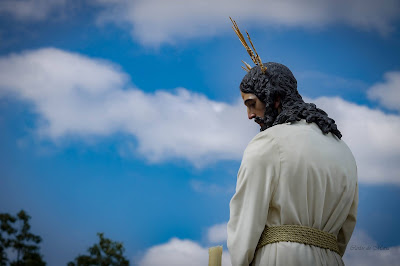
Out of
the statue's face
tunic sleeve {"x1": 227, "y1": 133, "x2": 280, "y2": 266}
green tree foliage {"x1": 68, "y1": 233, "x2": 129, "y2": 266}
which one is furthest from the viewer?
green tree foliage {"x1": 68, "y1": 233, "x2": 129, "y2": 266}

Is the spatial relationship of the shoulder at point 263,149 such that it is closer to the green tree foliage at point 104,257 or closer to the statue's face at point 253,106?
the statue's face at point 253,106

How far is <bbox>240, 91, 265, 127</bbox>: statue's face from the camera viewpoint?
302 cm

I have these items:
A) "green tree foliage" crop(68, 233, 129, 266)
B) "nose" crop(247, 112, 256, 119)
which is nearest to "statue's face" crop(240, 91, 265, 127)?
"nose" crop(247, 112, 256, 119)

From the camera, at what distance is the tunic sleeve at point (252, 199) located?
2613 mm

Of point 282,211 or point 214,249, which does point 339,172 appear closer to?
point 282,211

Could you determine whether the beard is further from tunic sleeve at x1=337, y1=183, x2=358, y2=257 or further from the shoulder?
tunic sleeve at x1=337, y1=183, x2=358, y2=257

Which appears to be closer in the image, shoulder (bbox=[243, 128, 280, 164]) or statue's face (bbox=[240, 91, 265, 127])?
shoulder (bbox=[243, 128, 280, 164])

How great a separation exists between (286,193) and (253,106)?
0.64m

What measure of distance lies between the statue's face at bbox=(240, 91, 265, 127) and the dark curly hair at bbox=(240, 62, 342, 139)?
0.07ft

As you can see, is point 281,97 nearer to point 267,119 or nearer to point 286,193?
point 267,119

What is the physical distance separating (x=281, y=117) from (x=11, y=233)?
5.59 m

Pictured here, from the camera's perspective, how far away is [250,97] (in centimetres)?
304

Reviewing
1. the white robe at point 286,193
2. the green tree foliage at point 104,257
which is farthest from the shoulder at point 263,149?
the green tree foliage at point 104,257

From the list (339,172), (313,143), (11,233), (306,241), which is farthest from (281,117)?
(11,233)
